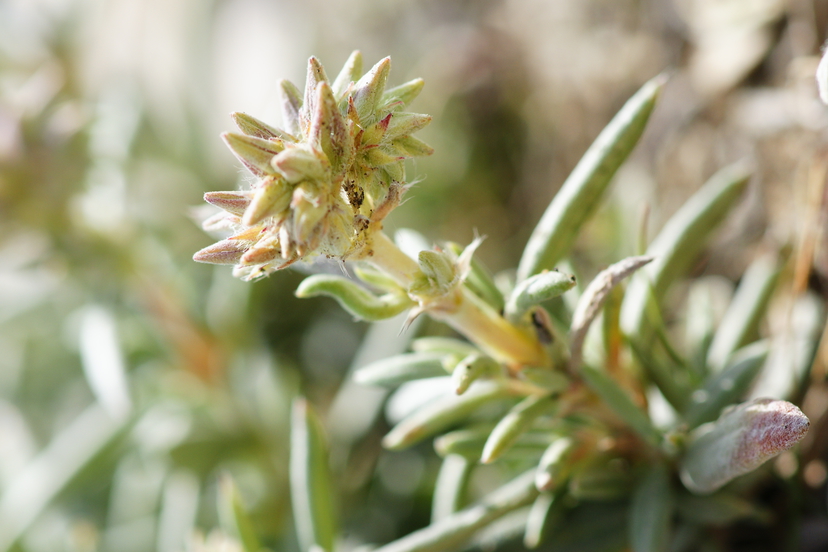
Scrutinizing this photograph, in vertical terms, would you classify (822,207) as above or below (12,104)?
below

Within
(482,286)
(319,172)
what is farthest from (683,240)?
(319,172)

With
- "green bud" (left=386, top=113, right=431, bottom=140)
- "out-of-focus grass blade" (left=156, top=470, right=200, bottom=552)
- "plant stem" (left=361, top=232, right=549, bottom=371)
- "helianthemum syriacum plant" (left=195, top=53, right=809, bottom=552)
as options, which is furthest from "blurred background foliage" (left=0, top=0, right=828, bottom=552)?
"green bud" (left=386, top=113, right=431, bottom=140)

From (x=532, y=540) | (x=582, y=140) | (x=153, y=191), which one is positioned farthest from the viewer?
(x=153, y=191)

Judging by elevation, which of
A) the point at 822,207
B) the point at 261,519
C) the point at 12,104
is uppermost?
the point at 12,104

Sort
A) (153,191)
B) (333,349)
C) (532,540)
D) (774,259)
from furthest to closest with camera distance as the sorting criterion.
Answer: (153,191)
(333,349)
(774,259)
(532,540)

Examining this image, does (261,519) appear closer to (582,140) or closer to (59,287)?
(59,287)

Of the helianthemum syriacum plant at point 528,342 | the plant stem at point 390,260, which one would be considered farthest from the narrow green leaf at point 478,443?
the plant stem at point 390,260

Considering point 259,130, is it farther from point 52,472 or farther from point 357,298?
point 52,472

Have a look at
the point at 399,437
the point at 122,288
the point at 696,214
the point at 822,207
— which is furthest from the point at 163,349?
the point at 822,207
